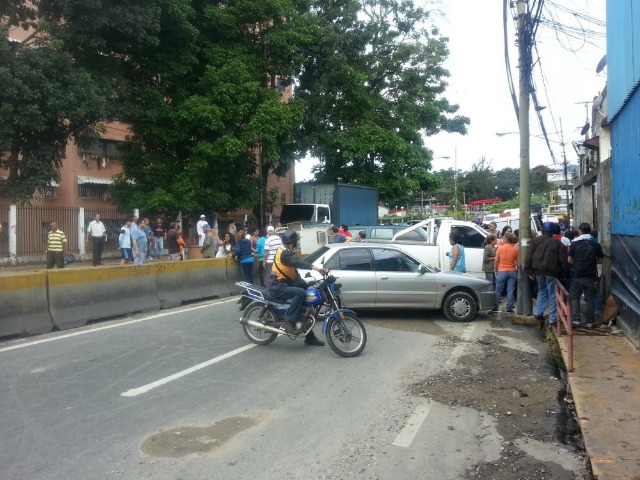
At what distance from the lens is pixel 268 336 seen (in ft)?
28.5

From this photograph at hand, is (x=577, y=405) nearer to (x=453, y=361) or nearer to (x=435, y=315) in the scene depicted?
(x=453, y=361)

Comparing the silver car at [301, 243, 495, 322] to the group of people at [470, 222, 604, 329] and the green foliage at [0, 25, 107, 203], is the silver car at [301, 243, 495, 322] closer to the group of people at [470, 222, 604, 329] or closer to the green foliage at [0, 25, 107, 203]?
the group of people at [470, 222, 604, 329]

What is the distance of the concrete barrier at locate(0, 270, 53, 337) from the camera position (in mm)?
8969

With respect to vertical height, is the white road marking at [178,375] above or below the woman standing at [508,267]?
below

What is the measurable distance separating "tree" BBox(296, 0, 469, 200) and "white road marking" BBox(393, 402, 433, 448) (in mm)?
25295

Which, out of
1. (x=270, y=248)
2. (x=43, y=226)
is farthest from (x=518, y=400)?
(x=43, y=226)

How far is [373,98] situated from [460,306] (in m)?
23.4

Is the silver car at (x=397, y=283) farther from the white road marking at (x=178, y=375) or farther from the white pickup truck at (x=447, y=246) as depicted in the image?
the white pickup truck at (x=447, y=246)

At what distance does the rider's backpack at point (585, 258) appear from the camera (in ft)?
31.6

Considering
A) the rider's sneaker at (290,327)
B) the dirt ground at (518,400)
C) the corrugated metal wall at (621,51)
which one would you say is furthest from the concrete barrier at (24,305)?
the corrugated metal wall at (621,51)

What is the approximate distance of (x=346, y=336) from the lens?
8.03 meters

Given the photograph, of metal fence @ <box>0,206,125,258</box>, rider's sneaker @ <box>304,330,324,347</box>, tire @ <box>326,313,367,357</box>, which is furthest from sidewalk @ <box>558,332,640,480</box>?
metal fence @ <box>0,206,125,258</box>

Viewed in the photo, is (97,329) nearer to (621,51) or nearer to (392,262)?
(392,262)

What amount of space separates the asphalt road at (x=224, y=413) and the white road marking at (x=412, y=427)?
0.06 feet
